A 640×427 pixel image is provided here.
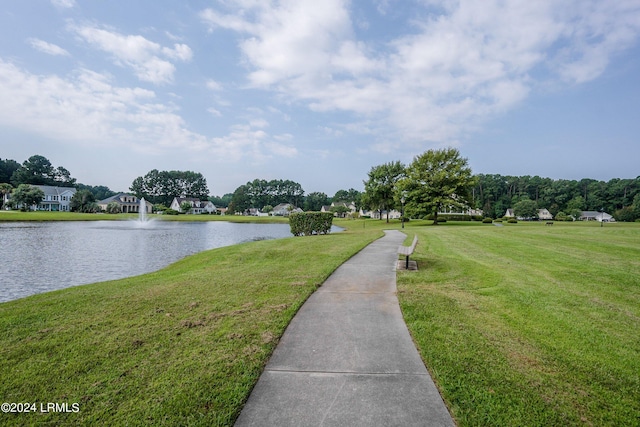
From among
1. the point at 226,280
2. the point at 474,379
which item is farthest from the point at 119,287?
the point at 474,379

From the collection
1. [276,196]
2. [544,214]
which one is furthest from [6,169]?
[544,214]

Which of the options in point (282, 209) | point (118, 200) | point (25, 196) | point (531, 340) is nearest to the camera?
point (531, 340)

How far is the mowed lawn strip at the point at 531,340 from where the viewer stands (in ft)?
9.83

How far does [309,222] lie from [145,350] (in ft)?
68.2

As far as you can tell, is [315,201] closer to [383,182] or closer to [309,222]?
[383,182]

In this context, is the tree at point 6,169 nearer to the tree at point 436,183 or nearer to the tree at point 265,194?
the tree at point 265,194

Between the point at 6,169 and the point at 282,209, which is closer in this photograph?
the point at 6,169

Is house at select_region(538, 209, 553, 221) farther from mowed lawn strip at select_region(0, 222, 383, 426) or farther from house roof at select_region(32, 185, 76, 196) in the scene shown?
house roof at select_region(32, 185, 76, 196)

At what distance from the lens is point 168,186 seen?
10825 centimetres

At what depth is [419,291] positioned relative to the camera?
23.2ft

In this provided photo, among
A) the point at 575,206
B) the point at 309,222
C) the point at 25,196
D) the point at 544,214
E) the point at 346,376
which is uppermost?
the point at 575,206

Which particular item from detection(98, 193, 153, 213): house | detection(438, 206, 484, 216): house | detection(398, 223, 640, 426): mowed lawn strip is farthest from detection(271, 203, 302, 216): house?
detection(398, 223, 640, 426): mowed lawn strip

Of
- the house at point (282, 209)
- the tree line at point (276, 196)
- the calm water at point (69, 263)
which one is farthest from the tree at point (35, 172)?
the calm water at point (69, 263)

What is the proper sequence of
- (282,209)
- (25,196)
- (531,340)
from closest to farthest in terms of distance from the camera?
1. (531,340)
2. (25,196)
3. (282,209)
